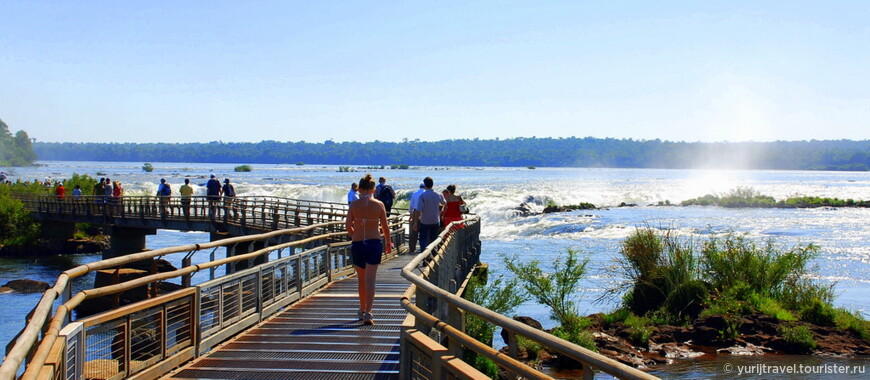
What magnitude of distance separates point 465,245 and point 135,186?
79709 mm

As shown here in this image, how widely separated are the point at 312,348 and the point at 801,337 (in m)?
10.8

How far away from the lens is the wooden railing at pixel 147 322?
4801 millimetres

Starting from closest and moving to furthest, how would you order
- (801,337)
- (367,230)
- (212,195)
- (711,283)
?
(367,230)
(801,337)
(711,283)
(212,195)

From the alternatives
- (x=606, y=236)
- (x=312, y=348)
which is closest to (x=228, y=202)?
(x=606, y=236)

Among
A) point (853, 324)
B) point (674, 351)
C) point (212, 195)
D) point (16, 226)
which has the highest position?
point (212, 195)

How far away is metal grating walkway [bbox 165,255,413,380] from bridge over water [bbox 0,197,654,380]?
1 centimetres

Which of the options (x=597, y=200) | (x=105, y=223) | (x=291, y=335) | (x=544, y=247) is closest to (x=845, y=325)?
(x=291, y=335)

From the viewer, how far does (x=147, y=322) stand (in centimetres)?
775

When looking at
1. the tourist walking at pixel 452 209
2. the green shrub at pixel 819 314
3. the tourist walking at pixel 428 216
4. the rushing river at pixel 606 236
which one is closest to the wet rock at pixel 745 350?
the rushing river at pixel 606 236

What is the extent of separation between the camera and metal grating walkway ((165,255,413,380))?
26.2 ft

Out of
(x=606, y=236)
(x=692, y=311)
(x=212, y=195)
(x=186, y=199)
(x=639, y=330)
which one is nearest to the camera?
(x=639, y=330)

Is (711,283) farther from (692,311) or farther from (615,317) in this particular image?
(615,317)

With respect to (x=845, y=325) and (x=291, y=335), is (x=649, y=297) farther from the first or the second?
(x=291, y=335)

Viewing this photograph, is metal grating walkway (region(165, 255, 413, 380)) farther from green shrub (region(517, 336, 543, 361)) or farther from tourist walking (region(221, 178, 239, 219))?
tourist walking (region(221, 178, 239, 219))
